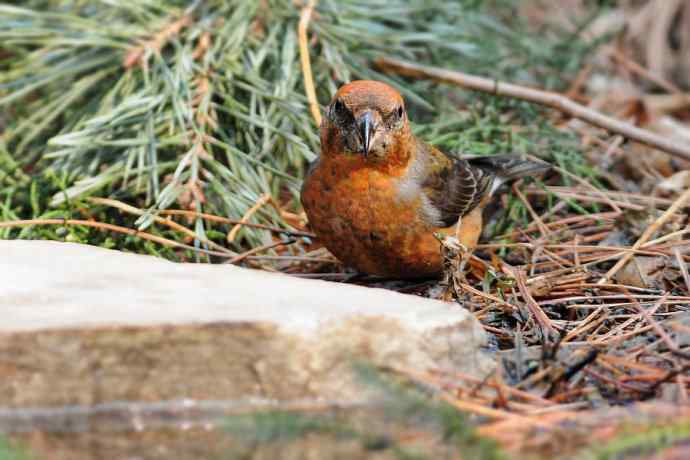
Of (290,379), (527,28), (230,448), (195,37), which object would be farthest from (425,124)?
(230,448)

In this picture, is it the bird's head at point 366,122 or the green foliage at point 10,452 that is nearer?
the green foliage at point 10,452

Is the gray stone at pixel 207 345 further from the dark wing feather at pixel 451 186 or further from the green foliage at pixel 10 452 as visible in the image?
the dark wing feather at pixel 451 186

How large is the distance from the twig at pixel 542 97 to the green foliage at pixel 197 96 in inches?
4.2

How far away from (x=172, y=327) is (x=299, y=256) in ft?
6.56

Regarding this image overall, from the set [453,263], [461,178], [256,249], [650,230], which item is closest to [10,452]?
[453,263]

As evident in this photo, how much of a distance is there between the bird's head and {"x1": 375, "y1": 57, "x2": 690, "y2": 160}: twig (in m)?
1.51

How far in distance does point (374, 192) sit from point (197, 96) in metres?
1.53

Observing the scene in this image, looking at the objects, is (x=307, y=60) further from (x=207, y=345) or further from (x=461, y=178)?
(x=207, y=345)

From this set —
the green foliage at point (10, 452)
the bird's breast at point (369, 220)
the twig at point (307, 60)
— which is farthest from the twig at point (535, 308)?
the green foliage at point (10, 452)

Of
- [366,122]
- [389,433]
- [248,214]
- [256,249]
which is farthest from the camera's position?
[248,214]

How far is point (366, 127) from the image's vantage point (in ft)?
13.0

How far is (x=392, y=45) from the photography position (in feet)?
19.3

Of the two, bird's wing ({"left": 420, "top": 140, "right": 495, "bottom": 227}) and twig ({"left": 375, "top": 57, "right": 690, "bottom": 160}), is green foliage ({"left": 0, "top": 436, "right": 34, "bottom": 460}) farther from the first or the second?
twig ({"left": 375, "top": 57, "right": 690, "bottom": 160})

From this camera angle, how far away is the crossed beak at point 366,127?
13.0 feet
